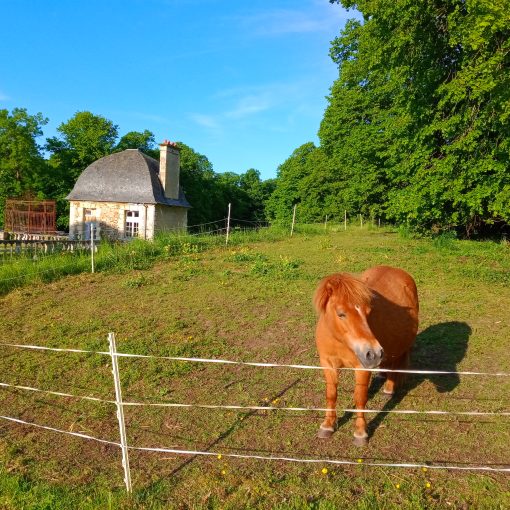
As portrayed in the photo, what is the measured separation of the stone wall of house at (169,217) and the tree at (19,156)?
15.8m

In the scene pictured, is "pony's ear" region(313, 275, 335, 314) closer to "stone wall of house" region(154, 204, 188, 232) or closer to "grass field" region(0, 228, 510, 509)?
"grass field" region(0, 228, 510, 509)

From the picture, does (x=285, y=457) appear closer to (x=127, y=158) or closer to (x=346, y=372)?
(x=346, y=372)

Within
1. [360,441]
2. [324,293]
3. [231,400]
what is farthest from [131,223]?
[360,441]

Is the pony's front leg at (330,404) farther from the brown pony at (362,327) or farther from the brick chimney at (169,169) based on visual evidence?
the brick chimney at (169,169)

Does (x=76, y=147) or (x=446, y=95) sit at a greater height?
(x=76, y=147)

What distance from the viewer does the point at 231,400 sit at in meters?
5.02

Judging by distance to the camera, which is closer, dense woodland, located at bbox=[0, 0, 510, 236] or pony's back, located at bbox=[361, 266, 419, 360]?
pony's back, located at bbox=[361, 266, 419, 360]

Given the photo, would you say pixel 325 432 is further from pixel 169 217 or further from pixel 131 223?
pixel 169 217

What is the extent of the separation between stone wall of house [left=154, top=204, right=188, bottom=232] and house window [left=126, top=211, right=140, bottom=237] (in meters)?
1.23

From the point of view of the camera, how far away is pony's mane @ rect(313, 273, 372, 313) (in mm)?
3662

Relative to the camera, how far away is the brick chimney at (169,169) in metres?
26.0

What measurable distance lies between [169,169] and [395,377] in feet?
78.6

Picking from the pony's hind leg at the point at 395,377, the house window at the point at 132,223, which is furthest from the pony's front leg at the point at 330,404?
the house window at the point at 132,223

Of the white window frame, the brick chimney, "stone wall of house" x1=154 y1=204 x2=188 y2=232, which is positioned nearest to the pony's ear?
"stone wall of house" x1=154 y1=204 x2=188 y2=232
